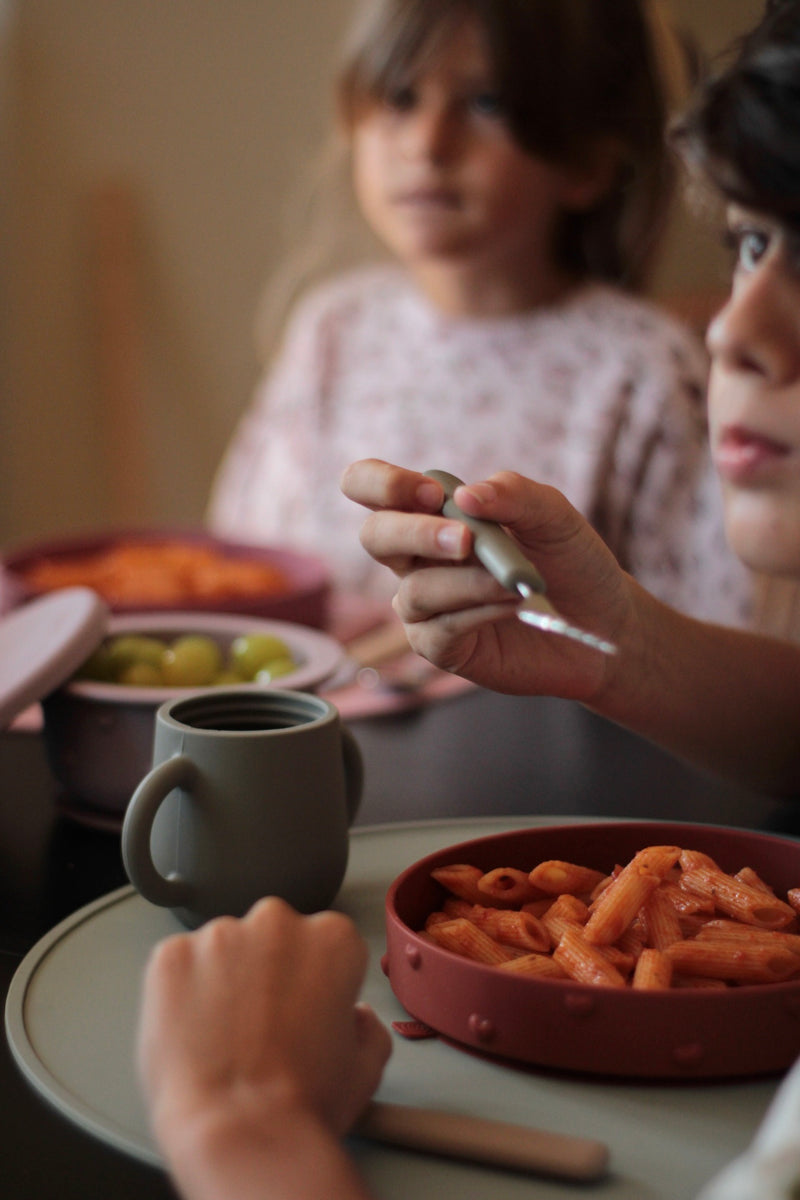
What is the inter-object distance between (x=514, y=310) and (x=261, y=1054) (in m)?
1.71

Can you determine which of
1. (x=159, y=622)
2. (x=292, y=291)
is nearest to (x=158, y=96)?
(x=292, y=291)

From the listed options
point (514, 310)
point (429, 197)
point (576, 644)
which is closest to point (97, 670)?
→ point (576, 644)

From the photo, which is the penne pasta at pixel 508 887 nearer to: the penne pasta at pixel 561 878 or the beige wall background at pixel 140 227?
the penne pasta at pixel 561 878

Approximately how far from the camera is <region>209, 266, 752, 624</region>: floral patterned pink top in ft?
6.21

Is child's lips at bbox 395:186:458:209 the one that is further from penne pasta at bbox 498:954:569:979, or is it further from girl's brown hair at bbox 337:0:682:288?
penne pasta at bbox 498:954:569:979

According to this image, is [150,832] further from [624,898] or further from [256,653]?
[256,653]

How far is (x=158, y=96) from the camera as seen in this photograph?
328cm

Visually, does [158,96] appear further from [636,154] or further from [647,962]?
[647,962]

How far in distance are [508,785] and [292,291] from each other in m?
2.68

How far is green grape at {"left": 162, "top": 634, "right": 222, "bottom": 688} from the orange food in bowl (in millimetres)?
248

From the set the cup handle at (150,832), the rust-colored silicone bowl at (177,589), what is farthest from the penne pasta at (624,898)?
the rust-colored silicone bowl at (177,589)

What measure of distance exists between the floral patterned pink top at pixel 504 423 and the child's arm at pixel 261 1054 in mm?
1306

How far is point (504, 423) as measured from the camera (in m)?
2.03

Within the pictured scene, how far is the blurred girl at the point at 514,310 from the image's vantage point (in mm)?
1824
